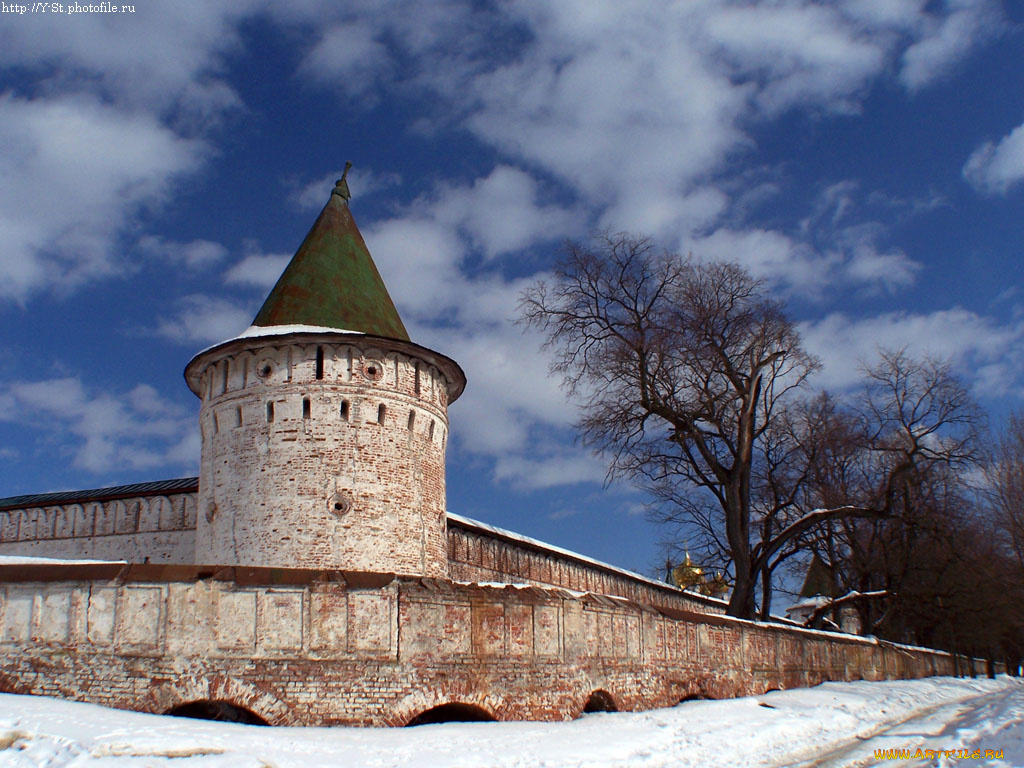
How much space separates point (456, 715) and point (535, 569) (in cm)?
1290

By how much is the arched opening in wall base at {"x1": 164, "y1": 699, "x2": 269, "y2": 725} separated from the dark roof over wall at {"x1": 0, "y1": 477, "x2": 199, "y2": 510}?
849 cm

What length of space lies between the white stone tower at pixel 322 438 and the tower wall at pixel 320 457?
21 millimetres

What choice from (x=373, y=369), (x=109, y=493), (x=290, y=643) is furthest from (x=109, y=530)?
(x=290, y=643)

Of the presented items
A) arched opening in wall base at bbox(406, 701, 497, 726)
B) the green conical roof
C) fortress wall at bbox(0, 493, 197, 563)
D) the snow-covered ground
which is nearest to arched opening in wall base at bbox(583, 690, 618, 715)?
the snow-covered ground

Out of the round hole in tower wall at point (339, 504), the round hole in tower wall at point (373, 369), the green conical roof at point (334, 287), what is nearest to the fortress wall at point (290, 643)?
the round hole in tower wall at point (339, 504)

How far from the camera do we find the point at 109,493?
20.0 m

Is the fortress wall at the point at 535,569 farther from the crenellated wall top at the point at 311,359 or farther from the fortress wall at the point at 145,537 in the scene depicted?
the crenellated wall top at the point at 311,359

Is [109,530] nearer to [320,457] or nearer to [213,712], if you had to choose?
[320,457]

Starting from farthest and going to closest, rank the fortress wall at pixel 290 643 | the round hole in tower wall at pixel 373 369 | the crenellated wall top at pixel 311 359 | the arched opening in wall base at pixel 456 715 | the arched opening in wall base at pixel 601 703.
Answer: the round hole in tower wall at pixel 373 369, the crenellated wall top at pixel 311 359, the arched opening in wall base at pixel 601 703, the arched opening in wall base at pixel 456 715, the fortress wall at pixel 290 643

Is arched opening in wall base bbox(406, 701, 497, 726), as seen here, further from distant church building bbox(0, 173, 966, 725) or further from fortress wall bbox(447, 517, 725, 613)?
fortress wall bbox(447, 517, 725, 613)

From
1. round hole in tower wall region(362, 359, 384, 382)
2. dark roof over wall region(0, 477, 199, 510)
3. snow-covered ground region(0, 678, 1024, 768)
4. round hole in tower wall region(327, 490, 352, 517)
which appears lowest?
snow-covered ground region(0, 678, 1024, 768)

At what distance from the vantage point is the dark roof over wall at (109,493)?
62.7 feet

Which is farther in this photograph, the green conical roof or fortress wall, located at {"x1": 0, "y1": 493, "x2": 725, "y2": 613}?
fortress wall, located at {"x1": 0, "y1": 493, "x2": 725, "y2": 613}

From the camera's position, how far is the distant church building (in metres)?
9.48
